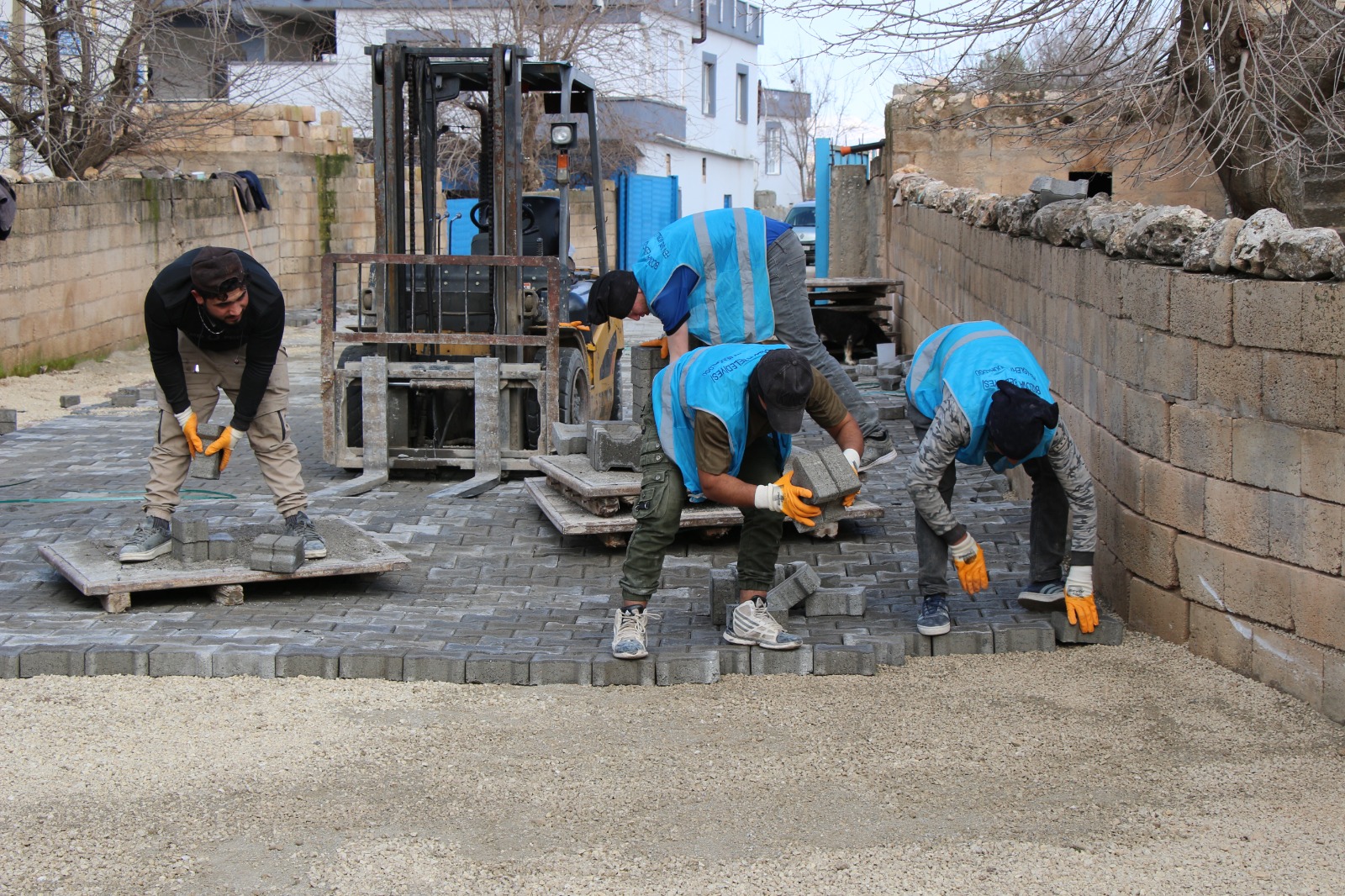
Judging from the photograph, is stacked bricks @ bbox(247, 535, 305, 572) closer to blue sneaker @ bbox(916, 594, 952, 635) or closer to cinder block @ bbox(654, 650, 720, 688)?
cinder block @ bbox(654, 650, 720, 688)

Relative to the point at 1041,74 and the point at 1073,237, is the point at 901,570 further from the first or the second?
the point at 1041,74

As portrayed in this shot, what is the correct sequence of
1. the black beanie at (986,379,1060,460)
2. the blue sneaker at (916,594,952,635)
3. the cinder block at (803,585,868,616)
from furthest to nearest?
1. the cinder block at (803,585,868,616)
2. the blue sneaker at (916,594,952,635)
3. the black beanie at (986,379,1060,460)

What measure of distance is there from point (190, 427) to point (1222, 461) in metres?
4.34

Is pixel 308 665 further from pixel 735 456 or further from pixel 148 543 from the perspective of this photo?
pixel 735 456

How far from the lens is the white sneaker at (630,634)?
5.18 meters

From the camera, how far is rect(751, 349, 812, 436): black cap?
462 centimetres

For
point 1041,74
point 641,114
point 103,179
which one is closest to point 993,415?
point 1041,74

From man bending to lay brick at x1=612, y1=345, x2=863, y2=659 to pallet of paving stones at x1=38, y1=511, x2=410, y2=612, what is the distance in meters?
1.47

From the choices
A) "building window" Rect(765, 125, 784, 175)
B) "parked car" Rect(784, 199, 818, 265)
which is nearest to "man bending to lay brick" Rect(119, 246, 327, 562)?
"parked car" Rect(784, 199, 818, 265)

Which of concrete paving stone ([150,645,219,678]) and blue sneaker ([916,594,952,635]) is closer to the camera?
concrete paving stone ([150,645,219,678])

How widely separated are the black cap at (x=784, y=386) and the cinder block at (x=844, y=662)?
99cm

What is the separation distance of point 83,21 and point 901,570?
1316 centimetres

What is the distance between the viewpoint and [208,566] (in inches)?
241

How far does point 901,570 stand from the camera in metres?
6.59
